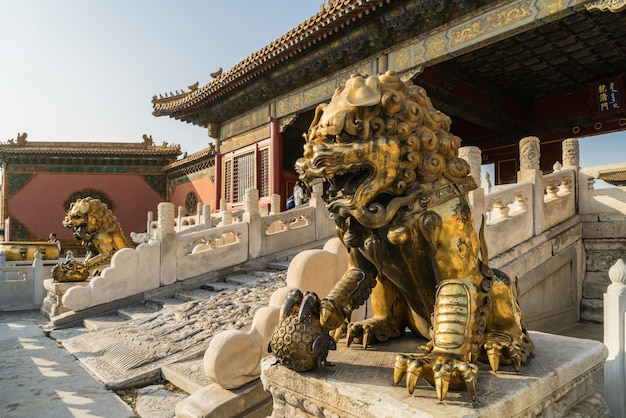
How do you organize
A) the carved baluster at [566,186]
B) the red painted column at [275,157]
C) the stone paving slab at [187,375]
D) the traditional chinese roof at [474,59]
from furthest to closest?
the red painted column at [275,157] → the traditional chinese roof at [474,59] → the carved baluster at [566,186] → the stone paving slab at [187,375]

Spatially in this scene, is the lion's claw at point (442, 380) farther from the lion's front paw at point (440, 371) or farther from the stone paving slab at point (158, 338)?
the stone paving slab at point (158, 338)

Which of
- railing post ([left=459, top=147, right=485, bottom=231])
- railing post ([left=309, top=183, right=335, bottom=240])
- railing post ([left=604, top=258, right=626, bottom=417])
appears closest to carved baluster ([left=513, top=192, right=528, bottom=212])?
railing post ([left=459, top=147, right=485, bottom=231])

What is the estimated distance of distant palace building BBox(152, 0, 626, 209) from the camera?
7.66 metres

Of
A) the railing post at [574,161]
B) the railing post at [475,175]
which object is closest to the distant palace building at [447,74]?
the railing post at [574,161]

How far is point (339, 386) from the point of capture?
154 cm

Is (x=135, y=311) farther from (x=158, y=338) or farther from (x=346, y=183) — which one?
(x=346, y=183)

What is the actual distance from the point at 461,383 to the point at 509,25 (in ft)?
23.6

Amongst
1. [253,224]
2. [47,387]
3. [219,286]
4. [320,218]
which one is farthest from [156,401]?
[320,218]

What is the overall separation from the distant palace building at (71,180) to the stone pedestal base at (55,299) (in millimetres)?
14980

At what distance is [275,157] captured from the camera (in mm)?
12367

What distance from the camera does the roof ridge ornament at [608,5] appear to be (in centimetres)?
577

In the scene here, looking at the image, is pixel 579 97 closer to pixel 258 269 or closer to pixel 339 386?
pixel 258 269

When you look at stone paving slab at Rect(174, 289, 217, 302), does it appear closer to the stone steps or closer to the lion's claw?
the stone steps

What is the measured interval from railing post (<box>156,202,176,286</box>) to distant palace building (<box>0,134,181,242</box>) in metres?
16.1
